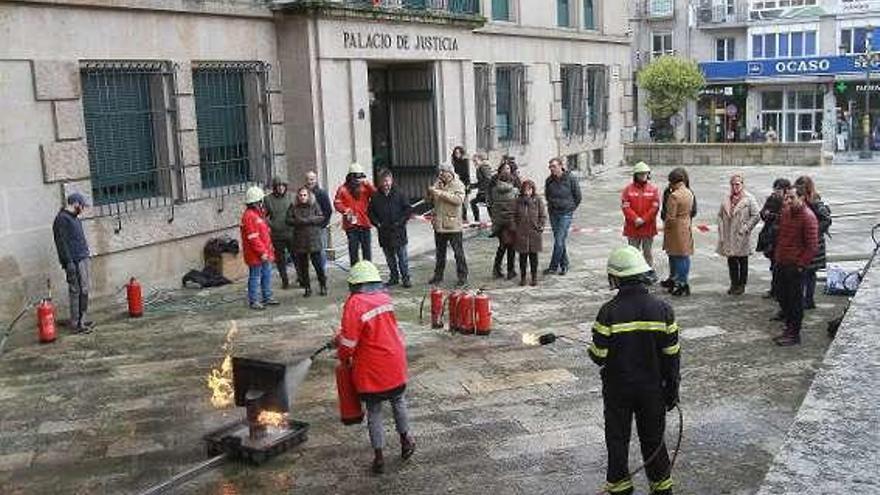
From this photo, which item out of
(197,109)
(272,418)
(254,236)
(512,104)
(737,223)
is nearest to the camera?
(272,418)

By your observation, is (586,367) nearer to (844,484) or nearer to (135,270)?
(844,484)

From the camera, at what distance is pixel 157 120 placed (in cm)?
1432

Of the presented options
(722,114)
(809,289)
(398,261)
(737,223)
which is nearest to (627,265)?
(809,289)

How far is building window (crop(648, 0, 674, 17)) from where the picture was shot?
53.7 m

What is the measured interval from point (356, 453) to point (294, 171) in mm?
9685

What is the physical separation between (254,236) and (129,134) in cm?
282

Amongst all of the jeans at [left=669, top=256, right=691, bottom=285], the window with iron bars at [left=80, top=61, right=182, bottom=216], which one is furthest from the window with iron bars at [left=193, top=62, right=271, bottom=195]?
the jeans at [left=669, top=256, right=691, bottom=285]

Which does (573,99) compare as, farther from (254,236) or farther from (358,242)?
(254,236)

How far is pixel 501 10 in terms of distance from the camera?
24.2 metres

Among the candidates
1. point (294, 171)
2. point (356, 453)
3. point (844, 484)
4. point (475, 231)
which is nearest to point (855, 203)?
point (475, 231)

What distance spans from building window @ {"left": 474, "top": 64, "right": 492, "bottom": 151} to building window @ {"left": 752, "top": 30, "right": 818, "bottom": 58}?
102ft

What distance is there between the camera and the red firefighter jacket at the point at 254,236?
41.9 feet

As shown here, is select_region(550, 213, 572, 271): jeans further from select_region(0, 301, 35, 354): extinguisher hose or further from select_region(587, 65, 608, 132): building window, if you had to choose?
select_region(587, 65, 608, 132): building window

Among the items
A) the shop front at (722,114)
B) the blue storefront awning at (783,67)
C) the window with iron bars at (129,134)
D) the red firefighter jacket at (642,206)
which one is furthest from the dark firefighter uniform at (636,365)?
the shop front at (722,114)
